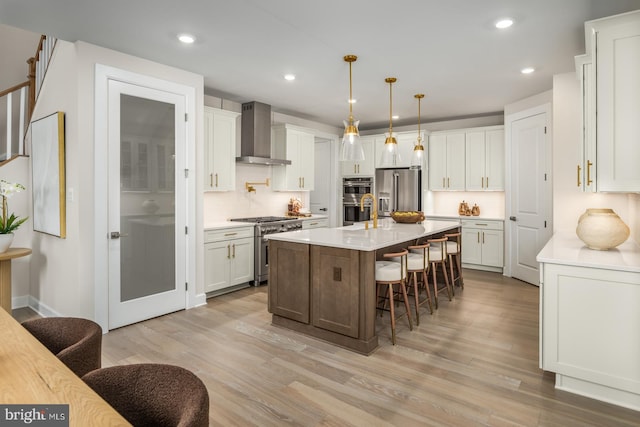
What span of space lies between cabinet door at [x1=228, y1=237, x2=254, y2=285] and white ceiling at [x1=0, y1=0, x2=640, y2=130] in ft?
6.88

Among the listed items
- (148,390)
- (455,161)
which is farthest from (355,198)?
(148,390)

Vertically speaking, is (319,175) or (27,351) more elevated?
(319,175)

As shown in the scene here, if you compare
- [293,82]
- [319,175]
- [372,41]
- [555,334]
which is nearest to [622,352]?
[555,334]

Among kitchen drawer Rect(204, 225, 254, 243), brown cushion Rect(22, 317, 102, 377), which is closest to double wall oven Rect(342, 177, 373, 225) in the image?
kitchen drawer Rect(204, 225, 254, 243)

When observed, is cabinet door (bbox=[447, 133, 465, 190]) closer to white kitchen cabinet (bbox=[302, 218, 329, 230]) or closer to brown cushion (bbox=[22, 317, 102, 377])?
white kitchen cabinet (bbox=[302, 218, 329, 230])

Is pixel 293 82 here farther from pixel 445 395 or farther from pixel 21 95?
pixel 445 395

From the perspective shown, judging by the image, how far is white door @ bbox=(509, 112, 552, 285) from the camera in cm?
519

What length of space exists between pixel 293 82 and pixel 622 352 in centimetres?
414

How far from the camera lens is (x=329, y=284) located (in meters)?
3.31

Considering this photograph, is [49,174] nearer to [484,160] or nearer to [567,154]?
[567,154]

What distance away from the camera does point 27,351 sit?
4.13ft

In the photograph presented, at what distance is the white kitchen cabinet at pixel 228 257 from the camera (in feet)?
15.3

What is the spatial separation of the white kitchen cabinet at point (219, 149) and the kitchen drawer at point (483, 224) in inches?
158

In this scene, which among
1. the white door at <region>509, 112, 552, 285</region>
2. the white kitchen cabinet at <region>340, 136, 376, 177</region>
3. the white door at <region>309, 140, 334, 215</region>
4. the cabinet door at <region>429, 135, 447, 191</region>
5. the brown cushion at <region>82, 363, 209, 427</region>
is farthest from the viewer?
the white door at <region>309, 140, 334, 215</region>
